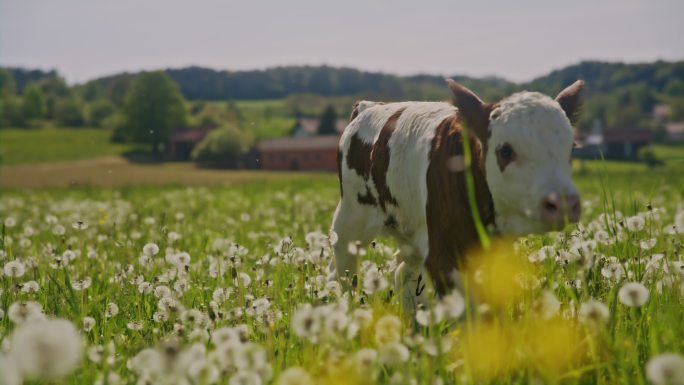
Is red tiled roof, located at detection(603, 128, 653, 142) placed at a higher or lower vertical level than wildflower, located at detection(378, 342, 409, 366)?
lower

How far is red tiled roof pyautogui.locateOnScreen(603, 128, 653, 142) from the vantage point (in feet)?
385

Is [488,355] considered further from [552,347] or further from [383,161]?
[383,161]

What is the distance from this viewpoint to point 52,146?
101m

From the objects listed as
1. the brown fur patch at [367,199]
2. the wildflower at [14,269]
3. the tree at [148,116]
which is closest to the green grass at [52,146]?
the tree at [148,116]

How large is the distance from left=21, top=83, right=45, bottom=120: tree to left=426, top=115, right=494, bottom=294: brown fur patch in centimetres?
15946

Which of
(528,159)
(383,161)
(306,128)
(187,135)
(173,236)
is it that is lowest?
(187,135)

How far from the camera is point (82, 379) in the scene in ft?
10.5

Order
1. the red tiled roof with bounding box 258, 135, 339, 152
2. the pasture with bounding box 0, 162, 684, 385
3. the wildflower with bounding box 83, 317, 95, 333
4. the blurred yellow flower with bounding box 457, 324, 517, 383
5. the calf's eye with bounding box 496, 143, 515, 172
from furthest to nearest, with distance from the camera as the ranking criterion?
the red tiled roof with bounding box 258, 135, 339, 152 < the wildflower with bounding box 83, 317, 95, 333 < the calf's eye with bounding box 496, 143, 515, 172 < the blurred yellow flower with bounding box 457, 324, 517, 383 < the pasture with bounding box 0, 162, 684, 385

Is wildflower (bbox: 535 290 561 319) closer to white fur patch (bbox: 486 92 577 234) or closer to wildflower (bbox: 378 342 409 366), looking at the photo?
white fur patch (bbox: 486 92 577 234)

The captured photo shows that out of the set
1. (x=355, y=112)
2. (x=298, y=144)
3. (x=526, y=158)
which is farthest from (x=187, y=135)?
(x=526, y=158)

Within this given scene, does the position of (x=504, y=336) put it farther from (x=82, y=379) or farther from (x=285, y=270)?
(x=285, y=270)

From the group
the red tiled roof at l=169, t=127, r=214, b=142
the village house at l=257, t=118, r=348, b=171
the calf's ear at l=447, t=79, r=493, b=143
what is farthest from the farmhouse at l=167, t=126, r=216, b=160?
the calf's ear at l=447, t=79, r=493, b=143

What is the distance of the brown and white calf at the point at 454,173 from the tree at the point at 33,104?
15824 cm

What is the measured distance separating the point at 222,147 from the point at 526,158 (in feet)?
305
